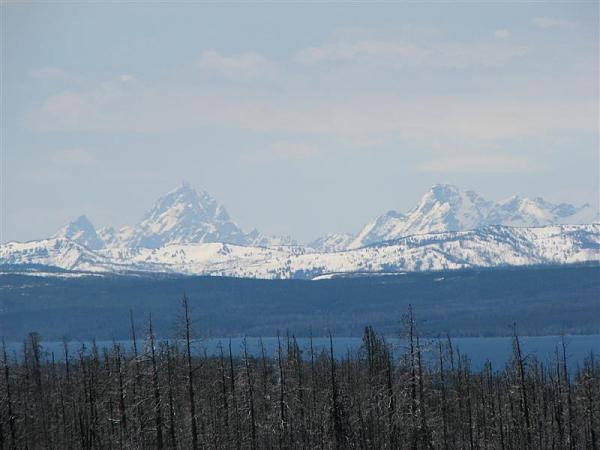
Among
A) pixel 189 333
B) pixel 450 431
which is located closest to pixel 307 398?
pixel 450 431

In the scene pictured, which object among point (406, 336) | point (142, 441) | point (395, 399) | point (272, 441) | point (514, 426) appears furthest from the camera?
point (272, 441)

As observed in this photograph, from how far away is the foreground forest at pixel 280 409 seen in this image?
73.4 m

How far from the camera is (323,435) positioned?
286 feet

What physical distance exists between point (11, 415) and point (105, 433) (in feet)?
91.7

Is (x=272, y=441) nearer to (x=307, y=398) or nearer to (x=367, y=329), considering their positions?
(x=307, y=398)

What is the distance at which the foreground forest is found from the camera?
73375 mm

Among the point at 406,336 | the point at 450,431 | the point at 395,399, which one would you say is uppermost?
the point at 406,336

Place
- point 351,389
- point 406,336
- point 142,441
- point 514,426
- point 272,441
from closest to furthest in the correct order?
point 406,336 < point 142,441 < point 514,426 < point 272,441 < point 351,389

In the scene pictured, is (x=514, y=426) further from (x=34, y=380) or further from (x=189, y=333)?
(x=34, y=380)

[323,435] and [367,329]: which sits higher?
[367,329]

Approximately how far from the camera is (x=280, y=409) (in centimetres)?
8519

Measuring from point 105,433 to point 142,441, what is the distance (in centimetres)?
2256

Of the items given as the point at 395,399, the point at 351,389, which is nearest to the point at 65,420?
the point at 351,389

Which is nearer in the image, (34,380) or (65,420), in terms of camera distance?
(65,420)
